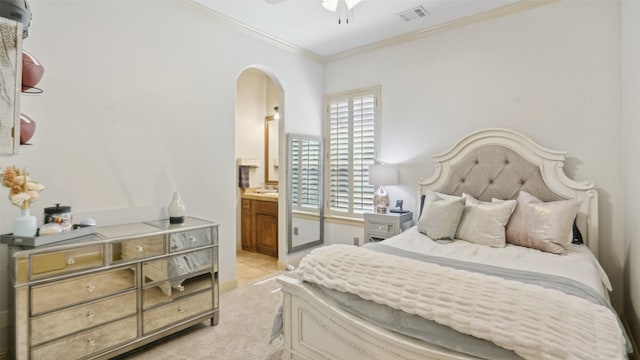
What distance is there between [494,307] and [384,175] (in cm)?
235

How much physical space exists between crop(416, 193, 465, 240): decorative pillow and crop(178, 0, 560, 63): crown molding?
195cm

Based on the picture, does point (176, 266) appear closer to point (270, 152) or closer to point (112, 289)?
point (112, 289)

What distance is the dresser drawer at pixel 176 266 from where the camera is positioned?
7.41ft

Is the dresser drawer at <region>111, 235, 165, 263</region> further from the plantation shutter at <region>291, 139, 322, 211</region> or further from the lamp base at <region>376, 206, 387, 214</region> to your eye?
the lamp base at <region>376, 206, 387, 214</region>

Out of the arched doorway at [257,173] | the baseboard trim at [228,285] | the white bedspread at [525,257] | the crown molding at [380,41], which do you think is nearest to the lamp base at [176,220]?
the baseboard trim at [228,285]

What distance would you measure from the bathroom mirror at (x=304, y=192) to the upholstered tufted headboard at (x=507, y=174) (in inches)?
58.1

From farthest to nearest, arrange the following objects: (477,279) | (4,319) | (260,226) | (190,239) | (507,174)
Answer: (260,226) < (507,174) < (190,239) < (4,319) < (477,279)

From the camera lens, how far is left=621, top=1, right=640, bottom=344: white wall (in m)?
2.02

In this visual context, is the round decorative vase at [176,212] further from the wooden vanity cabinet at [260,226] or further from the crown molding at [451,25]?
the crown molding at [451,25]

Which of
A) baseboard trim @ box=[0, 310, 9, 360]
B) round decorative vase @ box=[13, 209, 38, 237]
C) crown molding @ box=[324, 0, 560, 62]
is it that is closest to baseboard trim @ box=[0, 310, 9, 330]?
baseboard trim @ box=[0, 310, 9, 360]

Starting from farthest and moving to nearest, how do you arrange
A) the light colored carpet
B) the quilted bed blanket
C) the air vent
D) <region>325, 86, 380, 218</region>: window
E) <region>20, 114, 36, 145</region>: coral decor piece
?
<region>325, 86, 380, 218</region>: window < the air vent < the light colored carpet < <region>20, 114, 36, 145</region>: coral decor piece < the quilted bed blanket

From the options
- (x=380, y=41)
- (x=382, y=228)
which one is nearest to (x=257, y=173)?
(x=382, y=228)

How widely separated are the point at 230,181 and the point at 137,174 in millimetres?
924

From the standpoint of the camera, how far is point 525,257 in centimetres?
216
